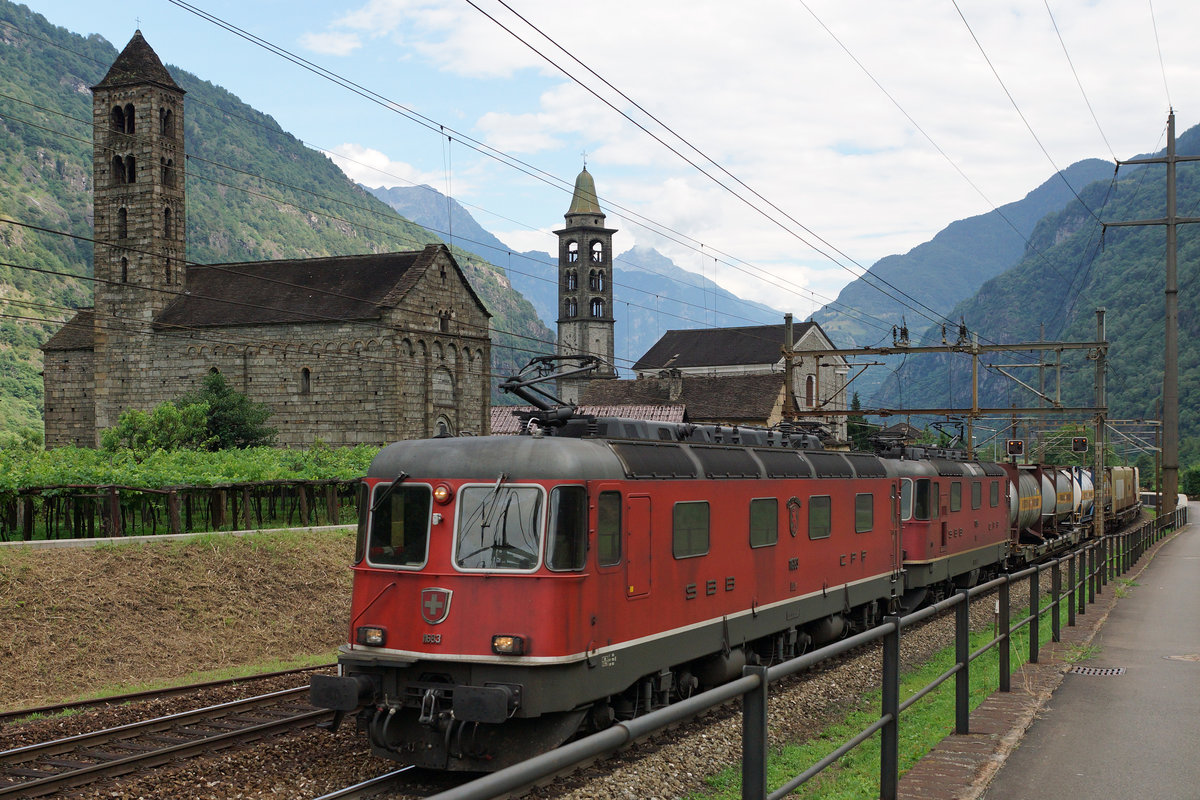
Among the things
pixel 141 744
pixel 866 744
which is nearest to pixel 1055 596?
pixel 866 744

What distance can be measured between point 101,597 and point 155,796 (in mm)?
9891

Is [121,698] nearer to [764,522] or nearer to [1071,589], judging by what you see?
[764,522]

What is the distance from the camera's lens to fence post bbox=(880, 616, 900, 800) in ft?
23.9

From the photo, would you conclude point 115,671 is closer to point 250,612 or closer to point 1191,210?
point 250,612

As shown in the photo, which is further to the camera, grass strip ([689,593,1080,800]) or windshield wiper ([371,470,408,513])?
windshield wiper ([371,470,408,513])

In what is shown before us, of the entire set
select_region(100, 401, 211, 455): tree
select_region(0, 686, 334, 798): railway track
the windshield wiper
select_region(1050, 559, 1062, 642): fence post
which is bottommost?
select_region(0, 686, 334, 798): railway track

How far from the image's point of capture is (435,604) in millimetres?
10234

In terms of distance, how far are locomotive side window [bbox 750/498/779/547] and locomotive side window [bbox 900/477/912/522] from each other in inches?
279

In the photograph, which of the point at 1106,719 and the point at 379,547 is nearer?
the point at 1106,719

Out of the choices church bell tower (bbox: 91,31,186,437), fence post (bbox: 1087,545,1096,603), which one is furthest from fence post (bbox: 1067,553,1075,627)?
church bell tower (bbox: 91,31,186,437)

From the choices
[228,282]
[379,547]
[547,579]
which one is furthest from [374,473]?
[228,282]

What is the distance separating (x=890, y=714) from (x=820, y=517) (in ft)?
29.9

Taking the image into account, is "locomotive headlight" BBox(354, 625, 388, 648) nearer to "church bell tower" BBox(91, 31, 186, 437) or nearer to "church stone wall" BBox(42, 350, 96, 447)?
"church bell tower" BBox(91, 31, 186, 437)

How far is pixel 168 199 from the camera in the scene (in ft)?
208
